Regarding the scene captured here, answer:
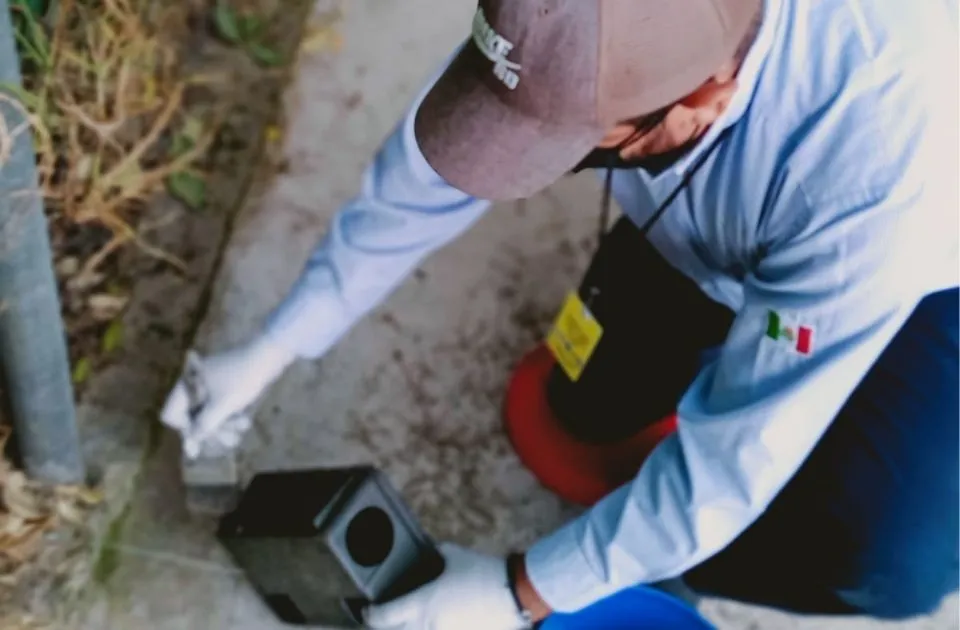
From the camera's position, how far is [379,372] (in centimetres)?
158

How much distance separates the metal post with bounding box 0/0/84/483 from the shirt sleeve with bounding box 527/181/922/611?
49cm

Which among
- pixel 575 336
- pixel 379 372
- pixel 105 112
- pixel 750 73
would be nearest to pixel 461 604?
pixel 575 336

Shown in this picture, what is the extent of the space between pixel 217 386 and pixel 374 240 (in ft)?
0.83

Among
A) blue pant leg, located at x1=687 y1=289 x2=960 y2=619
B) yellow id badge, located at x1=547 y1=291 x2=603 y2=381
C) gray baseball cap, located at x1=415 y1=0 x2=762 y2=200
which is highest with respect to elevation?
gray baseball cap, located at x1=415 y1=0 x2=762 y2=200

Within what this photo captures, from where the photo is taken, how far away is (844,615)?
141 cm

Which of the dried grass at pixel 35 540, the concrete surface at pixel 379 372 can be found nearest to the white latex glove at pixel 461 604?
the concrete surface at pixel 379 372

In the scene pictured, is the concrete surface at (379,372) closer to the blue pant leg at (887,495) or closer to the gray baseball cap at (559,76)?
the blue pant leg at (887,495)

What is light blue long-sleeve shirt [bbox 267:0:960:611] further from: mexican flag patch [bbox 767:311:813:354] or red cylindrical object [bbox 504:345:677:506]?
red cylindrical object [bbox 504:345:677:506]

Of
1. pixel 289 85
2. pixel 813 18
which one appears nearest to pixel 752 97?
pixel 813 18

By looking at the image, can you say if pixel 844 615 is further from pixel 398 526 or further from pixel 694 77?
pixel 694 77

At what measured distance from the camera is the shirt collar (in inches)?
36.4

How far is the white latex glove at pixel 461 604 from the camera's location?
122 cm

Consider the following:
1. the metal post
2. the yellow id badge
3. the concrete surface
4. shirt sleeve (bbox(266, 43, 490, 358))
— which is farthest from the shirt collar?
the concrete surface

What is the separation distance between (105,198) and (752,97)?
86cm
